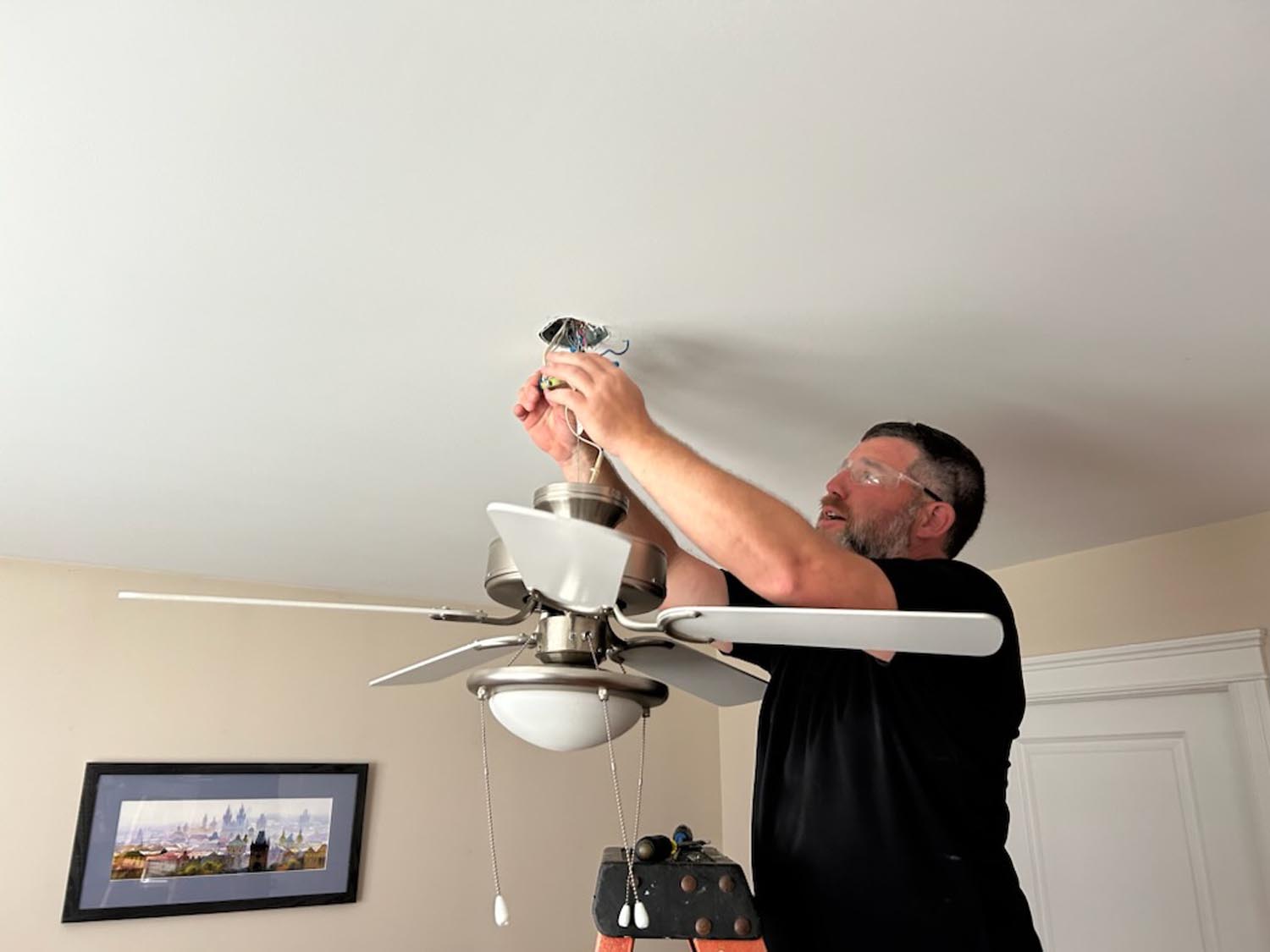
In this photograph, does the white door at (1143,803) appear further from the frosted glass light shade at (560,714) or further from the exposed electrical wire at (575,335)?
the frosted glass light shade at (560,714)

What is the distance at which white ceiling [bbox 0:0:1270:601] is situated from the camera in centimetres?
93

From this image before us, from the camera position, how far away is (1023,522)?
243cm

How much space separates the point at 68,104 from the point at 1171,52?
1.15 metres

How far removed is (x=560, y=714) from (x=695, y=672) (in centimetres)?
37

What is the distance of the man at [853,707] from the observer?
1.06 metres

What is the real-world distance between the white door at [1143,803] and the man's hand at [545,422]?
1.93m

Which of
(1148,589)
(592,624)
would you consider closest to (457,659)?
(592,624)

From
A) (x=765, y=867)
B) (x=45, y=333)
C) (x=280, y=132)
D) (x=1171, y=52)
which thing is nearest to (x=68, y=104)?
(x=280, y=132)

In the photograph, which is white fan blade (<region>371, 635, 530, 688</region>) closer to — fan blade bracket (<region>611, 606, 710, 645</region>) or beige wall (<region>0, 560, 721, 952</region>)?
fan blade bracket (<region>611, 606, 710, 645</region>)

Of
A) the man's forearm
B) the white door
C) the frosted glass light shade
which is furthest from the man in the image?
the white door

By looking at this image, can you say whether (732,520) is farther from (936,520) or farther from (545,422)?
(936,520)

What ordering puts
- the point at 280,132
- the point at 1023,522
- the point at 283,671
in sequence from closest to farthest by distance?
the point at 280,132, the point at 1023,522, the point at 283,671

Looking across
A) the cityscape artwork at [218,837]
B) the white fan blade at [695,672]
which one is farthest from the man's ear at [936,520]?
the cityscape artwork at [218,837]

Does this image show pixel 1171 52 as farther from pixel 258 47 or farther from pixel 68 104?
pixel 68 104
